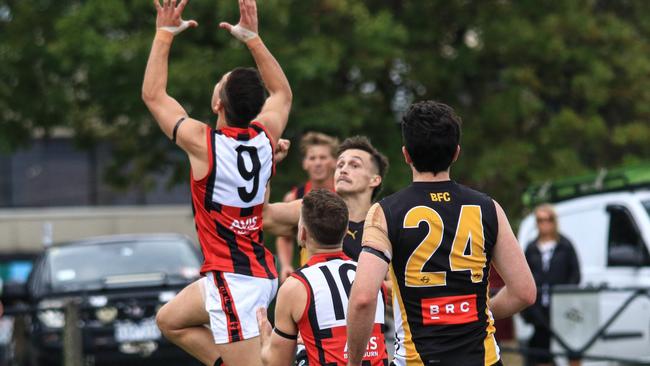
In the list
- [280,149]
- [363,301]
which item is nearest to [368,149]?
[280,149]

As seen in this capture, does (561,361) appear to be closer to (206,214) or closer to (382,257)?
Result: (206,214)

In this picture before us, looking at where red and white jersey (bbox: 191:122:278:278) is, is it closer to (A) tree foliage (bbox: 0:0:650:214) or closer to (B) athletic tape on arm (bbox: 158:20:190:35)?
(B) athletic tape on arm (bbox: 158:20:190:35)

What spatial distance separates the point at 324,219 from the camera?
19.7 ft

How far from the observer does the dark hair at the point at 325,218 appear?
5.98 meters

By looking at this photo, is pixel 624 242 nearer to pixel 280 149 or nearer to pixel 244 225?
pixel 280 149

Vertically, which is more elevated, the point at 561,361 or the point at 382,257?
the point at 382,257

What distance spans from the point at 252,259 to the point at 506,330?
530 inches

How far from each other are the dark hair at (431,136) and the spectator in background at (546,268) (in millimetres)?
7765

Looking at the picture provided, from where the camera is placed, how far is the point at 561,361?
525 inches

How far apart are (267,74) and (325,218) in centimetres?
147

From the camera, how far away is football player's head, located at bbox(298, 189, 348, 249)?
598 centimetres

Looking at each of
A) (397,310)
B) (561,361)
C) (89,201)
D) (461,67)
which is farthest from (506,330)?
(89,201)

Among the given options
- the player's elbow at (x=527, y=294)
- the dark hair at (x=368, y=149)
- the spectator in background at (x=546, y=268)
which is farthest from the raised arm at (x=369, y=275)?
the spectator in background at (x=546, y=268)

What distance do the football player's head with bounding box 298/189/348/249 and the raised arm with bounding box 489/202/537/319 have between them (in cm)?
82
